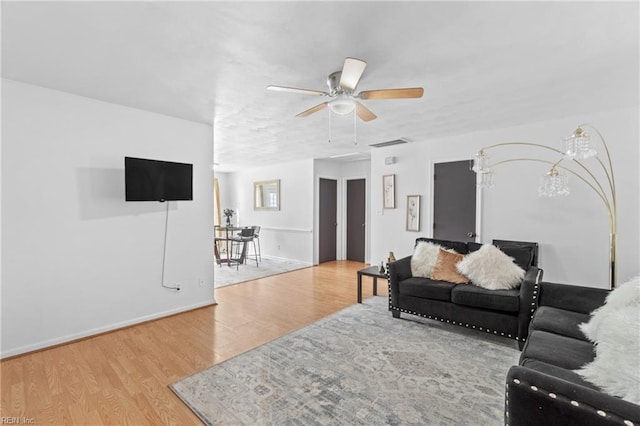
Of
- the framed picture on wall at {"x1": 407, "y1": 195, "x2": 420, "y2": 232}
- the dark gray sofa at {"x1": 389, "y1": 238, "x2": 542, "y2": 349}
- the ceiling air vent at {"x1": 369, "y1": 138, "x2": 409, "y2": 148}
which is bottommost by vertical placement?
the dark gray sofa at {"x1": 389, "y1": 238, "x2": 542, "y2": 349}

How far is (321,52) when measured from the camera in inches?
85.4

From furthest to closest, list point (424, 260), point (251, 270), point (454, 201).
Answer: point (251, 270) → point (454, 201) → point (424, 260)

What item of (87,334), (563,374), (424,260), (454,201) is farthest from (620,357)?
(87,334)

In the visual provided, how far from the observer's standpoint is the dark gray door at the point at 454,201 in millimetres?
4660

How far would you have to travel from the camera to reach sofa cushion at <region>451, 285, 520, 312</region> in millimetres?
2850

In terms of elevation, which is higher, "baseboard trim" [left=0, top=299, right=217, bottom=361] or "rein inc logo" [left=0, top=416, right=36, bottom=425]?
"baseboard trim" [left=0, top=299, right=217, bottom=361]

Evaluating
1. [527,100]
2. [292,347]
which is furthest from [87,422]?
[527,100]

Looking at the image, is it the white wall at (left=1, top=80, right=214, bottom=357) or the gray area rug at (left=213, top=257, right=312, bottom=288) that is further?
the gray area rug at (left=213, top=257, right=312, bottom=288)

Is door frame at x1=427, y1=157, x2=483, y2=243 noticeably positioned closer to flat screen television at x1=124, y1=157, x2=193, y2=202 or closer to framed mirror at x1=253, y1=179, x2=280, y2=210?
flat screen television at x1=124, y1=157, x2=193, y2=202

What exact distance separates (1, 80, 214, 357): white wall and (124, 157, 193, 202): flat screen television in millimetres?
188

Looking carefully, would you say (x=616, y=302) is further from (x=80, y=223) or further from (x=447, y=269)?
(x=80, y=223)

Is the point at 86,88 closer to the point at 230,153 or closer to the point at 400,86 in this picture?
the point at 400,86

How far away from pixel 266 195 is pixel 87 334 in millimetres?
5292

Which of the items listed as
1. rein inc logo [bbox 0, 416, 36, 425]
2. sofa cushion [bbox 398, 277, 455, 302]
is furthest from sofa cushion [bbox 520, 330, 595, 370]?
rein inc logo [bbox 0, 416, 36, 425]
